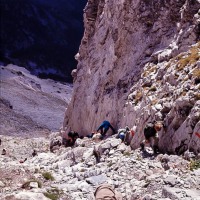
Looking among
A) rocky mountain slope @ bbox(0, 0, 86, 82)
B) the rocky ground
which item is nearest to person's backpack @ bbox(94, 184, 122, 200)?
the rocky ground

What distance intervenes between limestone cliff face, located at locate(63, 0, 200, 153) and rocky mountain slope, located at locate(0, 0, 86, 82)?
7794cm

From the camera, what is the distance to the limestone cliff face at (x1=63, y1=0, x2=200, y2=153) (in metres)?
17.1

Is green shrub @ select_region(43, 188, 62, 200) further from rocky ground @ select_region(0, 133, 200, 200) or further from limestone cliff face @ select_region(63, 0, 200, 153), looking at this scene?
limestone cliff face @ select_region(63, 0, 200, 153)

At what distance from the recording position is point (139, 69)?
26984mm

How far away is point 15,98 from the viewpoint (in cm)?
7375

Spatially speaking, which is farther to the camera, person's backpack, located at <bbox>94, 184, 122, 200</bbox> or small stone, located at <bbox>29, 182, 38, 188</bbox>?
small stone, located at <bbox>29, 182, 38, 188</bbox>

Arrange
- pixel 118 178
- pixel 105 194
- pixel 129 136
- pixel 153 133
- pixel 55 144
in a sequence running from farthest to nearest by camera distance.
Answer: pixel 55 144 < pixel 129 136 < pixel 153 133 < pixel 118 178 < pixel 105 194

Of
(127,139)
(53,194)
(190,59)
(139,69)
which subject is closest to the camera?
(53,194)

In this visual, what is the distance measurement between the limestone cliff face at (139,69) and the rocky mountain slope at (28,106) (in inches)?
740

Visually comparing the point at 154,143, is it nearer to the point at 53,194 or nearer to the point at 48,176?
the point at 48,176

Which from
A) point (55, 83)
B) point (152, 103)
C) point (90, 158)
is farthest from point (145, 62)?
point (55, 83)

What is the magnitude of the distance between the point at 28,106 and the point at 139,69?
48.9 metres

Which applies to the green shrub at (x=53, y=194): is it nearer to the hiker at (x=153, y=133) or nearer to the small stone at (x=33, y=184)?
the small stone at (x=33, y=184)

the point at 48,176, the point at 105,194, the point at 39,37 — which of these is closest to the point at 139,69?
the point at 48,176
